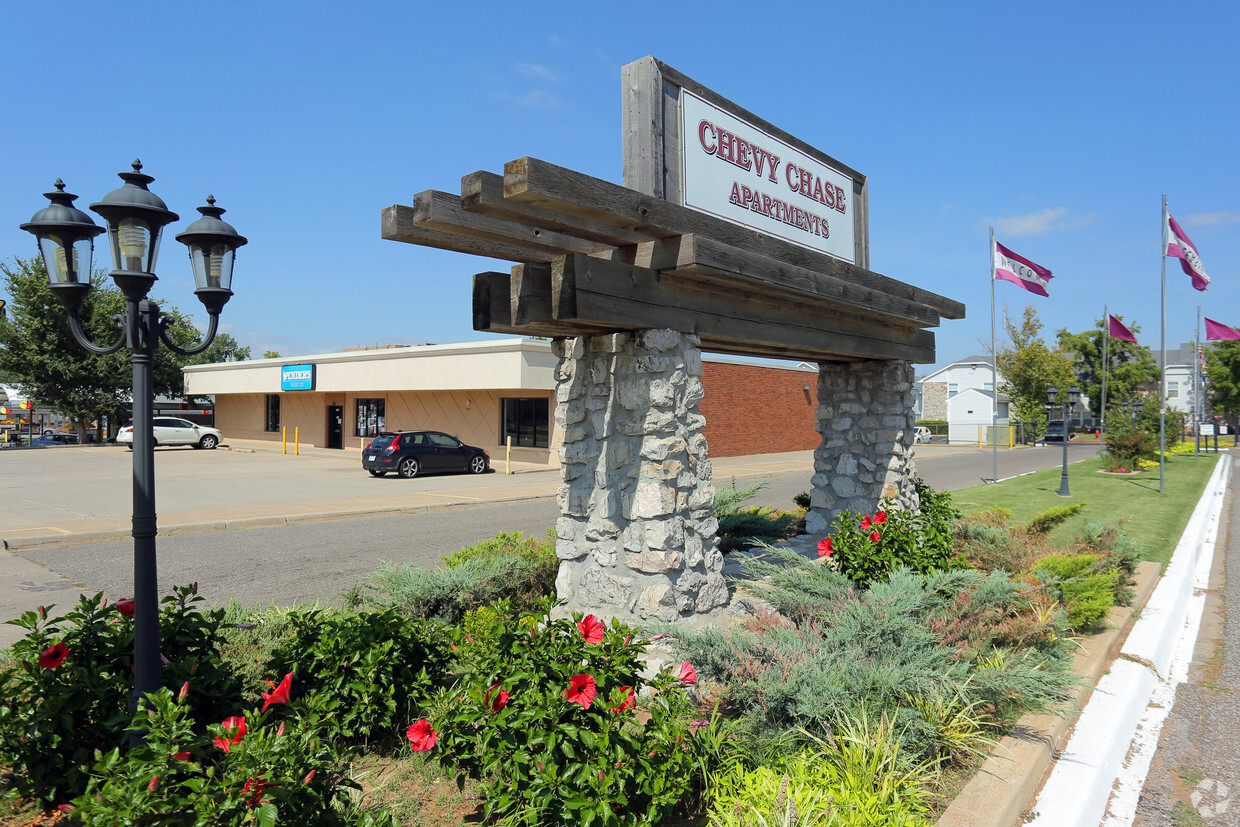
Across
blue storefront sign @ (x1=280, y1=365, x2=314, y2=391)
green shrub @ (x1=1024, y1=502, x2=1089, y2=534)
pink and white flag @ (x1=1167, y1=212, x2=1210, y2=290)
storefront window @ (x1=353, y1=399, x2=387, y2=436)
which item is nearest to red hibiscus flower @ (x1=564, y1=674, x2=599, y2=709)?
green shrub @ (x1=1024, y1=502, x2=1089, y2=534)

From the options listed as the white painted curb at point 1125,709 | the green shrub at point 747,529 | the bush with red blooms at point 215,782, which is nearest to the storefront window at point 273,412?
the green shrub at point 747,529

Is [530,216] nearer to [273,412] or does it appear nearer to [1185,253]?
[1185,253]

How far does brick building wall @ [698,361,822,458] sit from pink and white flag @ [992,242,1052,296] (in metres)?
10.1

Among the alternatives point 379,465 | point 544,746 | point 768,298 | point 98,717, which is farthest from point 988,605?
point 379,465

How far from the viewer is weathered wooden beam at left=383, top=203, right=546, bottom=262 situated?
4.21 metres

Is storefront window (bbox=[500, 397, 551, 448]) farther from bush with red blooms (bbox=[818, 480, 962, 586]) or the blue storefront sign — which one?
bush with red blooms (bbox=[818, 480, 962, 586])

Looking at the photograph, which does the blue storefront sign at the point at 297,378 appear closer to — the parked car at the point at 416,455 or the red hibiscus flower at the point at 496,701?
the parked car at the point at 416,455

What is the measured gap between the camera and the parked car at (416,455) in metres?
20.4

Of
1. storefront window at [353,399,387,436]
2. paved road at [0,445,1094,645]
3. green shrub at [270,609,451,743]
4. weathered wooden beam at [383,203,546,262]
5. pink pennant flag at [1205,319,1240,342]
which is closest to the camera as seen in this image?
green shrub at [270,609,451,743]

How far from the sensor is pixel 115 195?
11.3 ft

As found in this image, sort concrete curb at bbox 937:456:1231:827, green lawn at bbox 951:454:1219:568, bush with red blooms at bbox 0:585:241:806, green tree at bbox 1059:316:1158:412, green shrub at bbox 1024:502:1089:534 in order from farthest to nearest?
green tree at bbox 1059:316:1158:412, green lawn at bbox 951:454:1219:568, green shrub at bbox 1024:502:1089:534, concrete curb at bbox 937:456:1231:827, bush with red blooms at bbox 0:585:241:806

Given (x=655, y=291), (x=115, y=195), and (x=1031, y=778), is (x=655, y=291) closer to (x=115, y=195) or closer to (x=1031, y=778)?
(x=115, y=195)

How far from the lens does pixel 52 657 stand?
3.29 metres

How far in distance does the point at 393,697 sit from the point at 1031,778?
3168 millimetres
